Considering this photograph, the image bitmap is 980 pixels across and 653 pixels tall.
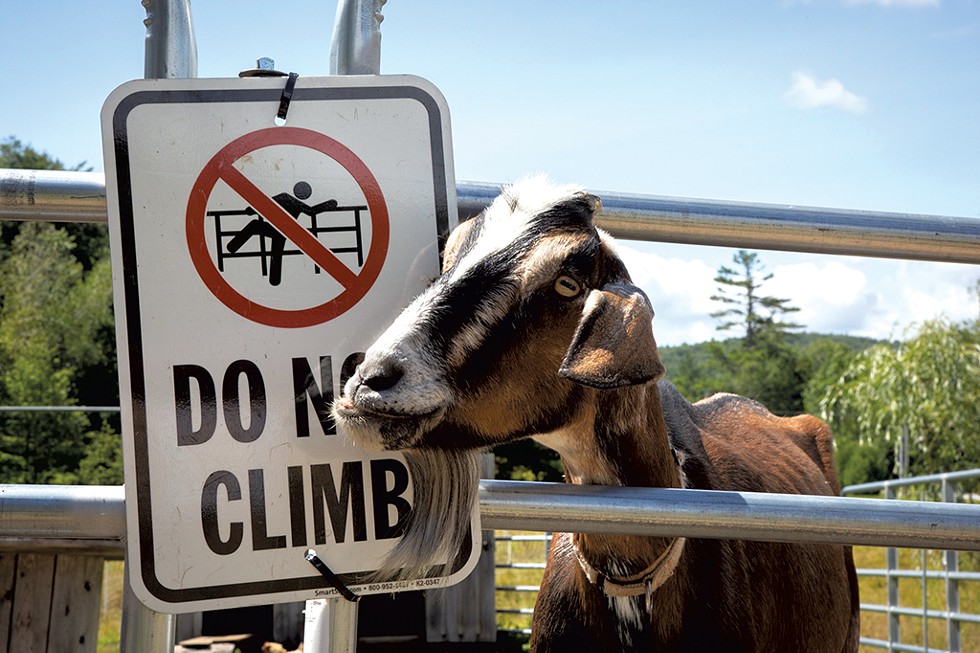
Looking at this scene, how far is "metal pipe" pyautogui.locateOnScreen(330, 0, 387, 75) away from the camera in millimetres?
1702

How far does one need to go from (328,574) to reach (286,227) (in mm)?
559

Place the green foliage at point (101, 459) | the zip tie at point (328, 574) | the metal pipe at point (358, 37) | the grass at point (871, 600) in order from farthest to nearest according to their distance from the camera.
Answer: the green foliage at point (101, 459) → the grass at point (871, 600) → the metal pipe at point (358, 37) → the zip tie at point (328, 574)

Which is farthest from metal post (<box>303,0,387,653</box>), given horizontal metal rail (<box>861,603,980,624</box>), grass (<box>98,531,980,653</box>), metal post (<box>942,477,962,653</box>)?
grass (<box>98,531,980,653</box>)

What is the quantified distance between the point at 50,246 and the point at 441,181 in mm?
47132

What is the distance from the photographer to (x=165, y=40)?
1614mm

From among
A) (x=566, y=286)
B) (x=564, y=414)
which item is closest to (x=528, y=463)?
(x=564, y=414)

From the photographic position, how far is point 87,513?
4.68 feet

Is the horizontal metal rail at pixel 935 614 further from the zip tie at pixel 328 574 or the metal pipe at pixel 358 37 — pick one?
the metal pipe at pixel 358 37

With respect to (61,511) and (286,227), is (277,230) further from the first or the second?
(61,511)

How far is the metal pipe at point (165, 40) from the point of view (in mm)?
1605

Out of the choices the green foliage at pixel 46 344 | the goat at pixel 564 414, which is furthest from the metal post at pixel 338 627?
the green foliage at pixel 46 344

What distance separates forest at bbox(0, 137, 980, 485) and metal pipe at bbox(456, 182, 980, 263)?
38.4 feet

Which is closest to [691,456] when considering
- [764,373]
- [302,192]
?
[302,192]

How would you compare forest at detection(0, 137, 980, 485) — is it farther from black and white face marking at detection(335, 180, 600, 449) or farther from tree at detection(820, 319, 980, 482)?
black and white face marking at detection(335, 180, 600, 449)
